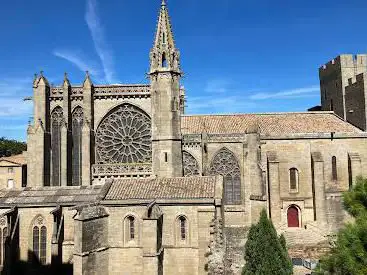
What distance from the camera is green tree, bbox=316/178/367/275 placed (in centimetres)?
1009

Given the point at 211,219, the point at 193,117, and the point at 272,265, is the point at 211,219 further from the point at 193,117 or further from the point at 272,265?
the point at 193,117

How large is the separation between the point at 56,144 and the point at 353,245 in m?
30.2

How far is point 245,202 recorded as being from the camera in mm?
34469

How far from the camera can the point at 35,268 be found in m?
24.9

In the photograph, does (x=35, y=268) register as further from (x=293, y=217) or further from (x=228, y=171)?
(x=293, y=217)

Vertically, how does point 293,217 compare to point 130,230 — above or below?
below

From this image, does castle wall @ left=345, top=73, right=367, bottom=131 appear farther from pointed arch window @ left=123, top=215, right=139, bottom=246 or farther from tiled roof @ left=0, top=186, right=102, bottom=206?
tiled roof @ left=0, top=186, right=102, bottom=206

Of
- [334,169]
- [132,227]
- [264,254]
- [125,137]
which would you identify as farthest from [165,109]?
[334,169]

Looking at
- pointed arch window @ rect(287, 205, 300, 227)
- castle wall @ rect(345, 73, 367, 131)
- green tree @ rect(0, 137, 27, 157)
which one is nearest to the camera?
pointed arch window @ rect(287, 205, 300, 227)

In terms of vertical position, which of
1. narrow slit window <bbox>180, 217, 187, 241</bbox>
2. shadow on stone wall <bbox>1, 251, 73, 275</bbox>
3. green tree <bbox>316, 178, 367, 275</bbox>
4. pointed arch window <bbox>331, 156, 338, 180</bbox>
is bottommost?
shadow on stone wall <bbox>1, 251, 73, 275</bbox>

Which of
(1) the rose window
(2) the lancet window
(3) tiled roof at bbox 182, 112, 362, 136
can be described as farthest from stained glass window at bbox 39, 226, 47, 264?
(3) tiled roof at bbox 182, 112, 362, 136

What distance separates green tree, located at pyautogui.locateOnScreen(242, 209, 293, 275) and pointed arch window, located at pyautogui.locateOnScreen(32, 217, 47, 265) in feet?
39.6

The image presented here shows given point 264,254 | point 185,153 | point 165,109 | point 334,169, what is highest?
point 165,109

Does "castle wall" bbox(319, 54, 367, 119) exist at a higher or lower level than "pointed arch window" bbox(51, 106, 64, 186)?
higher
